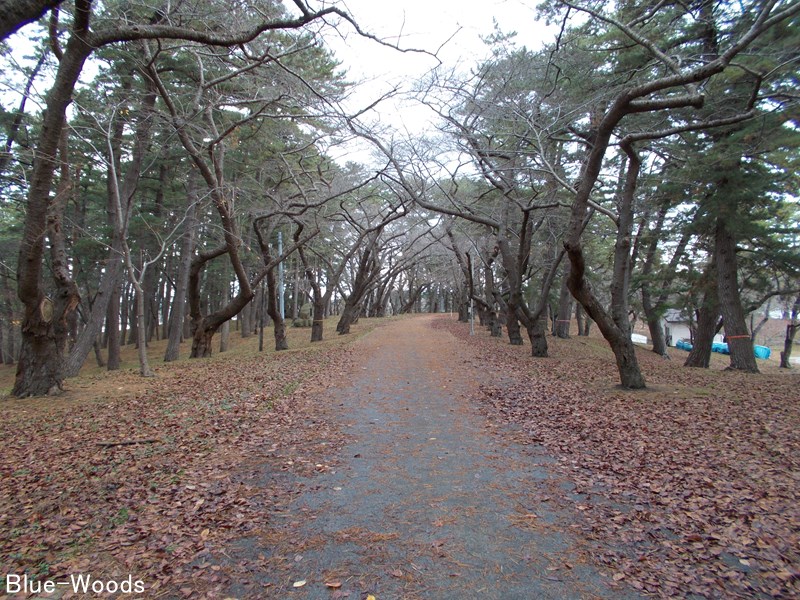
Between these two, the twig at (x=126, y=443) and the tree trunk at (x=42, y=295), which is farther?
the tree trunk at (x=42, y=295)

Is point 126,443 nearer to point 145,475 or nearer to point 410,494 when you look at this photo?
point 145,475

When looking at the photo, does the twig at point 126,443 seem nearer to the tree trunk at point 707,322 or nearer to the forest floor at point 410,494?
the forest floor at point 410,494

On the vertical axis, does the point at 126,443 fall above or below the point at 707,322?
below

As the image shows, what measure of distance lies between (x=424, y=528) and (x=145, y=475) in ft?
9.17

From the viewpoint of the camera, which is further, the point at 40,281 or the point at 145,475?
the point at 40,281

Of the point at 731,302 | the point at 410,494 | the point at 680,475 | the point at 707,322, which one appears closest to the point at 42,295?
the point at 410,494

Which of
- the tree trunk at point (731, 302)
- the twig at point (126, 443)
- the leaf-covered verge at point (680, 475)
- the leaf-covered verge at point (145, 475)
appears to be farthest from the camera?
the tree trunk at point (731, 302)

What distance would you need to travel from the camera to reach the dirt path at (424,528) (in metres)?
→ 2.73

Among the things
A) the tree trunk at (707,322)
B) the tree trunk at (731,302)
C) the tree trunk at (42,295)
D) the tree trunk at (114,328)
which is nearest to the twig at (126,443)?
the tree trunk at (42,295)

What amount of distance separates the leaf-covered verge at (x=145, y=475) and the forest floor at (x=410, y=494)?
22 millimetres

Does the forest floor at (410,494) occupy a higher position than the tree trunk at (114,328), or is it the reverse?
the tree trunk at (114,328)

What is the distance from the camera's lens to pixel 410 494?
3.99 meters

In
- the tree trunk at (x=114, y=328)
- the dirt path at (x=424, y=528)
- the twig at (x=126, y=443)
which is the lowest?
the dirt path at (x=424, y=528)

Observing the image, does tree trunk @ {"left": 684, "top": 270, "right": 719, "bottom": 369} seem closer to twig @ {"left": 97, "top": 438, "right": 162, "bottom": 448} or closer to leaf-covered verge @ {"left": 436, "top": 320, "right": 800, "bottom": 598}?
leaf-covered verge @ {"left": 436, "top": 320, "right": 800, "bottom": 598}
